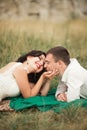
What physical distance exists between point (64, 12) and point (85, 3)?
55 centimetres

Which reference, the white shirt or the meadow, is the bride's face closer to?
the white shirt

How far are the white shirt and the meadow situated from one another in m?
0.24

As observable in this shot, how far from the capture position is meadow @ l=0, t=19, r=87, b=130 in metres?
5.48

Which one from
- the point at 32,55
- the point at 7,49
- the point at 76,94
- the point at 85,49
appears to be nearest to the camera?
the point at 76,94

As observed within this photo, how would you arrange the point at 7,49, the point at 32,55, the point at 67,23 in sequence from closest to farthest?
the point at 32,55
the point at 7,49
the point at 67,23

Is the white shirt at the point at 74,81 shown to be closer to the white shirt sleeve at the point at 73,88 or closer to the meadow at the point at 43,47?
the white shirt sleeve at the point at 73,88

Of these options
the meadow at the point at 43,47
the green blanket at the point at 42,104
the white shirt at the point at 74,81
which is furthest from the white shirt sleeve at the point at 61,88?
the meadow at the point at 43,47

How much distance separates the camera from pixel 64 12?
1245 centimetres

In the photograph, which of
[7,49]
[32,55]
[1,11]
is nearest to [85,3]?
[1,11]

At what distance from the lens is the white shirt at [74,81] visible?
5.89 meters

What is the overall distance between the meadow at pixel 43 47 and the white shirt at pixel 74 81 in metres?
0.24

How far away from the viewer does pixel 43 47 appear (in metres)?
8.91

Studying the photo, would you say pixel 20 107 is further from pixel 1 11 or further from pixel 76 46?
pixel 1 11

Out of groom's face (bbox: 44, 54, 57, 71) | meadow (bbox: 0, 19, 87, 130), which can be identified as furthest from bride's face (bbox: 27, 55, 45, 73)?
meadow (bbox: 0, 19, 87, 130)
